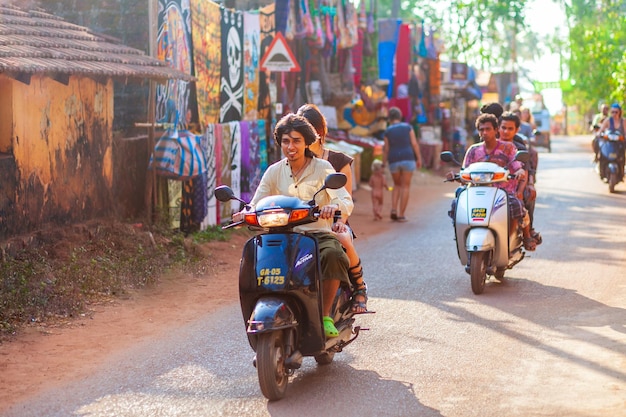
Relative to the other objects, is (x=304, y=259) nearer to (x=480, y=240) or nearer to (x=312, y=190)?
(x=312, y=190)

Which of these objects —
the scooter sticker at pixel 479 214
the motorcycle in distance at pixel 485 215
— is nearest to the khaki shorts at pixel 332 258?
the motorcycle in distance at pixel 485 215

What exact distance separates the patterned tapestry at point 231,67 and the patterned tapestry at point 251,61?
0.25 m

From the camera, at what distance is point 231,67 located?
15969mm

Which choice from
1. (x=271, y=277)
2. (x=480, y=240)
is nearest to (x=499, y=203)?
(x=480, y=240)

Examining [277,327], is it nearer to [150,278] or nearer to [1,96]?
[150,278]

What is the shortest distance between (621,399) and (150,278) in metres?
5.76

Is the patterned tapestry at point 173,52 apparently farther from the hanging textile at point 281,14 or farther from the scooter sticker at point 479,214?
the hanging textile at point 281,14

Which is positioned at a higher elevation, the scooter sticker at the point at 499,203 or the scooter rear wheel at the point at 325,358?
the scooter sticker at the point at 499,203

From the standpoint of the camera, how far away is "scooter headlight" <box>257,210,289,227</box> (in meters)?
6.23

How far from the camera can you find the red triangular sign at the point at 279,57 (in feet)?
50.3

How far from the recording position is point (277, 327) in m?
6.12

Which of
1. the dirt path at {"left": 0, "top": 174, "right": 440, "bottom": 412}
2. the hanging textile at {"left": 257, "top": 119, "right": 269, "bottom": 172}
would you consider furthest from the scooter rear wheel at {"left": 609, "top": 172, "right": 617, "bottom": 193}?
the dirt path at {"left": 0, "top": 174, "right": 440, "bottom": 412}

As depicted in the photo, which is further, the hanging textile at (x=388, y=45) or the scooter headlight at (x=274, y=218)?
the hanging textile at (x=388, y=45)

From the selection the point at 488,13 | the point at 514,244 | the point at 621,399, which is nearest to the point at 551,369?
the point at 621,399
